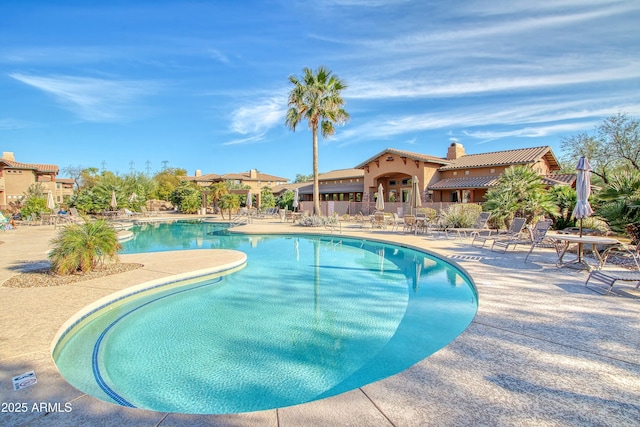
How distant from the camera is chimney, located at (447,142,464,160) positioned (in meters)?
29.3

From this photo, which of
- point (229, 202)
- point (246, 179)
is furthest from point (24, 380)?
point (246, 179)

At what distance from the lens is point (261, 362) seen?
14.2 feet

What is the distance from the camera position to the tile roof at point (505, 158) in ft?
75.5

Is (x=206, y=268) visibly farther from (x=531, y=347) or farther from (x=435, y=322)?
(x=531, y=347)

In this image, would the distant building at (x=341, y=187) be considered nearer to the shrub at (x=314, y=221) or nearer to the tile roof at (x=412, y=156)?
the tile roof at (x=412, y=156)

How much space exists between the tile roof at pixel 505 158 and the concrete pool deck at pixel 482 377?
20.1 m

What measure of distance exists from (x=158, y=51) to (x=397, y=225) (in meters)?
18.5

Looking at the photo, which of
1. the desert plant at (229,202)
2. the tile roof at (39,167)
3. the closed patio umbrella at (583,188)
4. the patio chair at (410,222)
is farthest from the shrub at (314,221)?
the tile roof at (39,167)

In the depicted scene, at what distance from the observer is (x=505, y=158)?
2448 centimetres

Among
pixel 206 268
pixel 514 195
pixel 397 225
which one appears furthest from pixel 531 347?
pixel 397 225

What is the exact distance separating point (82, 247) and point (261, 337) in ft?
17.3

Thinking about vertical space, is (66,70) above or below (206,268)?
above

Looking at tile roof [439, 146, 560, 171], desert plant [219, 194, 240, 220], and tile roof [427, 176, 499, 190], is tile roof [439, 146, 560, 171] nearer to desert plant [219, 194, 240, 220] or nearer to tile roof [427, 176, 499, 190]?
tile roof [427, 176, 499, 190]

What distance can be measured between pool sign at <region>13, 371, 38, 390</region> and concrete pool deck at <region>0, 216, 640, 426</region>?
0.05m
